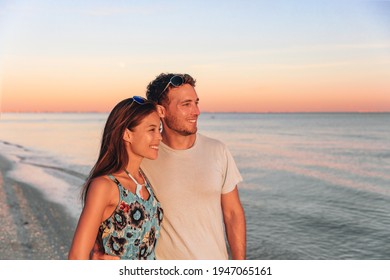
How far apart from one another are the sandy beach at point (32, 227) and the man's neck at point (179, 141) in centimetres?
491

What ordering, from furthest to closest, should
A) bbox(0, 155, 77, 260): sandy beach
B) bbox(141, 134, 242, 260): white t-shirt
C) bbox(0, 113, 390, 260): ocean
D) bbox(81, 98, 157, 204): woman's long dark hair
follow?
bbox(0, 113, 390, 260): ocean < bbox(0, 155, 77, 260): sandy beach < bbox(141, 134, 242, 260): white t-shirt < bbox(81, 98, 157, 204): woman's long dark hair

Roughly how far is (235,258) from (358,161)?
24.4 m

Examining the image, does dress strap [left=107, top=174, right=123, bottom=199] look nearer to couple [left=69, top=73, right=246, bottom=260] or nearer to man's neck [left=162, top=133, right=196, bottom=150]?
couple [left=69, top=73, right=246, bottom=260]

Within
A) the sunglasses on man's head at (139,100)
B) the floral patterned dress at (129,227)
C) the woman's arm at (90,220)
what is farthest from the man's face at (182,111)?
the woman's arm at (90,220)

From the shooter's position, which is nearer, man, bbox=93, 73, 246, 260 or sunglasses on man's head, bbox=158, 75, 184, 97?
man, bbox=93, 73, 246, 260

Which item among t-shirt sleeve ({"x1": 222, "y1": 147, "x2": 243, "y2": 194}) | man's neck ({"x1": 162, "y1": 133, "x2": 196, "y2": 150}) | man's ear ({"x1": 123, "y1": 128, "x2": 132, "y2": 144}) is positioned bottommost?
t-shirt sleeve ({"x1": 222, "y1": 147, "x2": 243, "y2": 194})

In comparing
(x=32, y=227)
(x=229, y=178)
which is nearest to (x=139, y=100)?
(x=229, y=178)

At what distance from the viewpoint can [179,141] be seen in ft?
11.9

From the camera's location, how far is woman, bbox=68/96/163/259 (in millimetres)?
2670

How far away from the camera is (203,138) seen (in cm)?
369

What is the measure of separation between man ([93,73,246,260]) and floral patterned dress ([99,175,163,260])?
0.48 metres

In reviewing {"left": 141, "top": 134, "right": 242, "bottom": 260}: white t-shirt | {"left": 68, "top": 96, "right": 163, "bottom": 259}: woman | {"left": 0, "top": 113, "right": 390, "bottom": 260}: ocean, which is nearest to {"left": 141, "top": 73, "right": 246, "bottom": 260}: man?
{"left": 141, "top": 134, "right": 242, "bottom": 260}: white t-shirt

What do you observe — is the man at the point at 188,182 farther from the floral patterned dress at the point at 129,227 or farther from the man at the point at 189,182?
the floral patterned dress at the point at 129,227

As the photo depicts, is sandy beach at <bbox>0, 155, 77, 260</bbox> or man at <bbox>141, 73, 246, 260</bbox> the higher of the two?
man at <bbox>141, 73, 246, 260</bbox>
